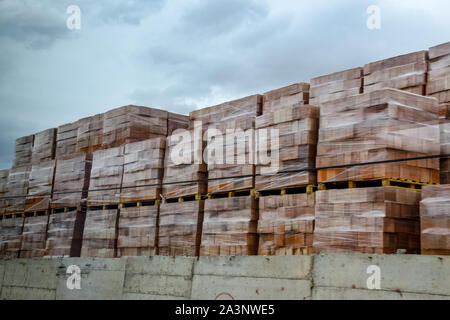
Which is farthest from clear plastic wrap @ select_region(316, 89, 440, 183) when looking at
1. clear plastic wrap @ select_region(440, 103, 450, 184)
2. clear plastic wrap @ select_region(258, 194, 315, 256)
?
clear plastic wrap @ select_region(258, 194, 315, 256)

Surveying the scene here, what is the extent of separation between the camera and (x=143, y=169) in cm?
920

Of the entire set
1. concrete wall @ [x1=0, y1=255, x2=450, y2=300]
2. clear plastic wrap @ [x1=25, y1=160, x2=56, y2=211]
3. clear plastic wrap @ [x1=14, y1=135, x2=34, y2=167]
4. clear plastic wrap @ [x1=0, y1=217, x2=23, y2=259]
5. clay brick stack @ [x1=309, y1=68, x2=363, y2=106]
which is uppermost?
clay brick stack @ [x1=309, y1=68, x2=363, y2=106]

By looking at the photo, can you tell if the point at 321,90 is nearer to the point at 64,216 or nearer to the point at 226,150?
the point at 226,150

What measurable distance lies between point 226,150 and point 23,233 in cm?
581

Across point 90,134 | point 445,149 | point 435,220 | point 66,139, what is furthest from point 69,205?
point 435,220

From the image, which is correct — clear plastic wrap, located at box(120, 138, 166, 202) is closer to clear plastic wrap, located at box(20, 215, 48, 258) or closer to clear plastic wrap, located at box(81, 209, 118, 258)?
clear plastic wrap, located at box(81, 209, 118, 258)

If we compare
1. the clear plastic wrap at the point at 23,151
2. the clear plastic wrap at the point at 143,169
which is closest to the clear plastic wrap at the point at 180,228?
the clear plastic wrap at the point at 143,169

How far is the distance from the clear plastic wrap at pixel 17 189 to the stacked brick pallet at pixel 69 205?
4.38ft

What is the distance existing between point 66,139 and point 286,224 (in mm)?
6333

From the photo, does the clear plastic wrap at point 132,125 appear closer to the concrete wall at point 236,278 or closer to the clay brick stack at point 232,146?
→ the clay brick stack at point 232,146

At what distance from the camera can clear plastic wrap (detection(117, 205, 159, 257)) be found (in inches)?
344

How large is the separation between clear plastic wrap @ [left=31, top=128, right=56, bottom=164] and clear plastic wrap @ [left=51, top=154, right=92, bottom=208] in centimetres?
101

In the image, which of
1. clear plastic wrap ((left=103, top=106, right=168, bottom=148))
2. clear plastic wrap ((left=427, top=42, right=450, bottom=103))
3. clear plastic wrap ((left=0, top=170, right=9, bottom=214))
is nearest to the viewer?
clear plastic wrap ((left=427, top=42, right=450, bottom=103))
